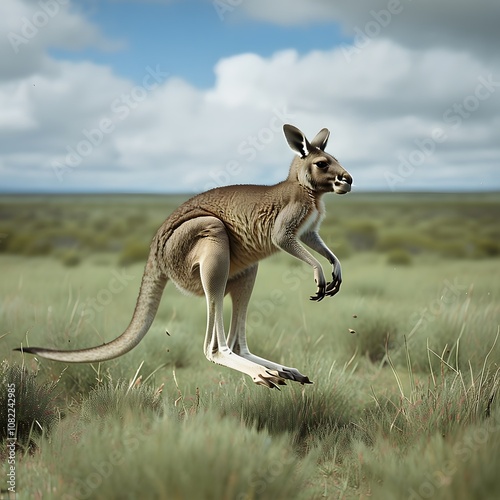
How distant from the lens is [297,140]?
18.1ft

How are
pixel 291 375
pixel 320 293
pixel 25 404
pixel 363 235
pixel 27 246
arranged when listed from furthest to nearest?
pixel 363 235 → pixel 27 246 → pixel 25 404 → pixel 291 375 → pixel 320 293

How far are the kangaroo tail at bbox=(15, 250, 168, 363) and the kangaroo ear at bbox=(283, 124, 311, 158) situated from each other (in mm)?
1609

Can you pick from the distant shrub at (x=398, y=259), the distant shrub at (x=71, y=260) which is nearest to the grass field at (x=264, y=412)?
the distant shrub at (x=71, y=260)

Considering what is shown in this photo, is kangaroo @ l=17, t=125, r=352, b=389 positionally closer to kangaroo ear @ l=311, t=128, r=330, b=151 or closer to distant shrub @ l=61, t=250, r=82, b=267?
kangaroo ear @ l=311, t=128, r=330, b=151

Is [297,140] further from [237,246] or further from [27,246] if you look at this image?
[27,246]

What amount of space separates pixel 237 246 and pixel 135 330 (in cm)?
120

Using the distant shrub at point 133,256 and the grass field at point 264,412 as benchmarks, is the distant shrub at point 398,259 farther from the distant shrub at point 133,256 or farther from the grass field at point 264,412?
the grass field at point 264,412

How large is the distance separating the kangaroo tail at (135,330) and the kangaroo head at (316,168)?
1585 millimetres

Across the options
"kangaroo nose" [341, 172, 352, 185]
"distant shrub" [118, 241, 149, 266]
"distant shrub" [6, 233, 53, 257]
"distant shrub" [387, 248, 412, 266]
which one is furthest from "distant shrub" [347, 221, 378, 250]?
"kangaroo nose" [341, 172, 352, 185]

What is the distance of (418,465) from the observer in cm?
452

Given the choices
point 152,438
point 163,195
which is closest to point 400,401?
point 152,438

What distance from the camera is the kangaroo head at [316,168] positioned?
5.39 metres

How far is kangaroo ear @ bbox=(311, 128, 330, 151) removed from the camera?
18.6ft

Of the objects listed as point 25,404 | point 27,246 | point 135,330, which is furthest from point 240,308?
point 27,246
